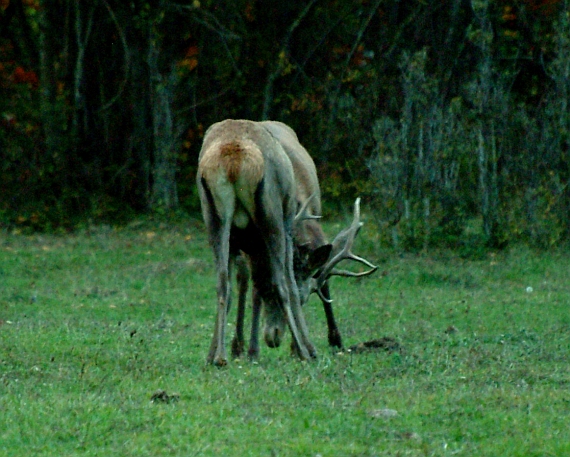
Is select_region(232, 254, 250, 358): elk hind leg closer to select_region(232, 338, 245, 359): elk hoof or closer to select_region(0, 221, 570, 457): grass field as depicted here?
select_region(232, 338, 245, 359): elk hoof

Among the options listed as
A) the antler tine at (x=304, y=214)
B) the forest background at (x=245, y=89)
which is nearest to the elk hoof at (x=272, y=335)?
the antler tine at (x=304, y=214)

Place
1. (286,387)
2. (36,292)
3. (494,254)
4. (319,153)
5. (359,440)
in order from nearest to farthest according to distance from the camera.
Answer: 1. (359,440)
2. (286,387)
3. (36,292)
4. (494,254)
5. (319,153)

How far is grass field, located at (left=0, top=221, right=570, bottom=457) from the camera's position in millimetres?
6109

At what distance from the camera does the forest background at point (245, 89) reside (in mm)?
16594

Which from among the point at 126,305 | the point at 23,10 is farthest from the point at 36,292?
the point at 23,10

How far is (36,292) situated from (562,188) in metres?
7.38

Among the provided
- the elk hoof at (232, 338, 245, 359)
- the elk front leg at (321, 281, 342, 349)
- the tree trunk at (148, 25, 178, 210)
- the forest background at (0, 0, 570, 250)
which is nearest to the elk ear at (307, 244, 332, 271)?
the elk front leg at (321, 281, 342, 349)

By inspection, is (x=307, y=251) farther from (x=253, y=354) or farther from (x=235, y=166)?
(x=235, y=166)

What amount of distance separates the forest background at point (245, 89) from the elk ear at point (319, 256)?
667 centimetres

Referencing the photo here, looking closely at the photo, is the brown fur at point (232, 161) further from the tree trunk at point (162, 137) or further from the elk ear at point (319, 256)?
the tree trunk at point (162, 137)

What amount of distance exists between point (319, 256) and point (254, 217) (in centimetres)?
124

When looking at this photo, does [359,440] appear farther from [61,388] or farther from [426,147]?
[426,147]

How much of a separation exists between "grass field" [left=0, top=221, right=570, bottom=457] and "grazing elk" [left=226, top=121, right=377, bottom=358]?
411 millimetres

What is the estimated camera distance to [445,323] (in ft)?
37.4
